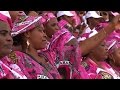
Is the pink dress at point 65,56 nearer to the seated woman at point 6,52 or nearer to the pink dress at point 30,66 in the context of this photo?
the pink dress at point 30,66

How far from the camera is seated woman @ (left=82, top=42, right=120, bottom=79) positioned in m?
4.41


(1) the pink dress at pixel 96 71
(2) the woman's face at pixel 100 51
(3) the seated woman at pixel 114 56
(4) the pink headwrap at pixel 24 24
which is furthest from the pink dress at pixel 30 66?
(3) the seated woman at pixel 114 56

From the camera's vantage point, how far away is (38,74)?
3.37 m

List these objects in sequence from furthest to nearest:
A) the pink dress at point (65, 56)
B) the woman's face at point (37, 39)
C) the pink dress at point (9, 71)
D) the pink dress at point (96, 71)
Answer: the pink dress at point (96, 71), the pink dress at point (65, 56), the woman's face at point (37, 39), the pink dress at point (9, 71)

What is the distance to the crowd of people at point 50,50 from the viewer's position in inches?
129

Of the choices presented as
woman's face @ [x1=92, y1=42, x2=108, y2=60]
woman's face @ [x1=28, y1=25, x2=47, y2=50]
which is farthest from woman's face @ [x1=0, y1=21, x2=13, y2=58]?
woman's face @ [x1=92, y1=42, x2=108, y2=60]

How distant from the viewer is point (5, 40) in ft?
10.6

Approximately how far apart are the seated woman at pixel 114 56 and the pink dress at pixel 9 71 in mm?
2268

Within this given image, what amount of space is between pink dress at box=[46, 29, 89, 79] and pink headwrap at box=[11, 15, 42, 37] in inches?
13.7

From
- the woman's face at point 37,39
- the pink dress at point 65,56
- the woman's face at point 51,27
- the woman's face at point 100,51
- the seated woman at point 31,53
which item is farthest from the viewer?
the woman's face at point 100,51

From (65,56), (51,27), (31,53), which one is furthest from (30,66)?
(51,27)

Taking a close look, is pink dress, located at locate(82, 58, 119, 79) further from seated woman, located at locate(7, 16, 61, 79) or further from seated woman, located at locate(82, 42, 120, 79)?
seated woman, located at locate(7, 16, 61, 79)
